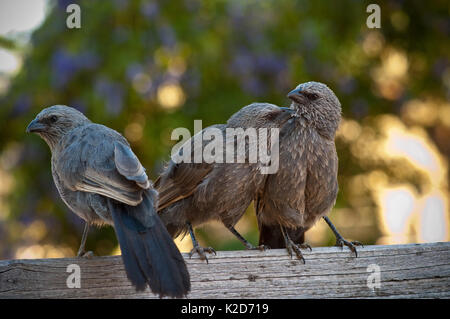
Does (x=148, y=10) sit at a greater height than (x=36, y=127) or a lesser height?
greater

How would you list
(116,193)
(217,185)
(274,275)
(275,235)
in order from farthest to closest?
(275,235)
(217,185)
(274,275)
(116,193)

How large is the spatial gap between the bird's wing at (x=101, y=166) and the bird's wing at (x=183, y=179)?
1.41 feet

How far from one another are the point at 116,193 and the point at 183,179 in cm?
75

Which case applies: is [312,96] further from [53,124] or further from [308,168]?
[53,124]

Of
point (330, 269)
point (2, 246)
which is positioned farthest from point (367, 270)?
point (2, 246)

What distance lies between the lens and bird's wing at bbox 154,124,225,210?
10.6ft

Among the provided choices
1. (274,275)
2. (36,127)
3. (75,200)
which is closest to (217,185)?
(274,275)

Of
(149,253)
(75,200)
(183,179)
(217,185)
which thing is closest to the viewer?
(149,253)

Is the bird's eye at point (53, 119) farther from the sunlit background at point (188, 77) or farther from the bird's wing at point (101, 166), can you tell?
the sunlit background at point (188, 77)

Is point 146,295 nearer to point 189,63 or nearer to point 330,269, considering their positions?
point 330,269

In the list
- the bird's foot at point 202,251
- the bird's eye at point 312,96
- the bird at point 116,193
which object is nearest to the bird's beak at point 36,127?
the bird at point 116,193

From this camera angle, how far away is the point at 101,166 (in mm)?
2783

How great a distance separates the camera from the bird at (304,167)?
315 centimetres

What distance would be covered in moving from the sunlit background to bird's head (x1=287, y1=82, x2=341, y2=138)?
5.33ft
